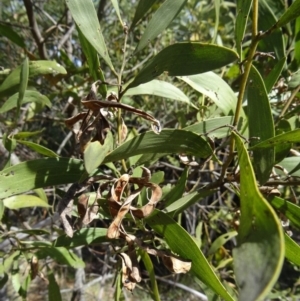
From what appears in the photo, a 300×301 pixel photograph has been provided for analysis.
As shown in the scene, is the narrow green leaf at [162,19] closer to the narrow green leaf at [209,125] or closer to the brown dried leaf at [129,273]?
the narrow green leaf at [209,125]

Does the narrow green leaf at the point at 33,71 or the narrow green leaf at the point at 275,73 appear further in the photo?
the narrow green leaf at the point at 33,71

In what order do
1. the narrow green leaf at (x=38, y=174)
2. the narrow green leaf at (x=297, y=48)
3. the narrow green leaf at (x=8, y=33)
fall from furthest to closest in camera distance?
the narrow green leaf at (x=8, y=33), the narrow green leaf at (x=297, y=48), the narrow green leaf at (x=38, y=174)

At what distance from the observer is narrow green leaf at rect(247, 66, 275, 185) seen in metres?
0.51

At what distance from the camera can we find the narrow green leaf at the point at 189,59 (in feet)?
1.36

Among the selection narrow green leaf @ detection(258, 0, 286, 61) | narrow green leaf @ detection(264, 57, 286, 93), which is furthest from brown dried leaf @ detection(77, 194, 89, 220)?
narrow green leaf @ detection(258, 0, 286, 61)

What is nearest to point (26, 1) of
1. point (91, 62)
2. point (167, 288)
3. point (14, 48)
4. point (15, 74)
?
point (15, 74)

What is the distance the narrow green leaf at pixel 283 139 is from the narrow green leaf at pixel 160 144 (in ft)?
0.22

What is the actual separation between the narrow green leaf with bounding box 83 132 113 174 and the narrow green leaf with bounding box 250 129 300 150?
19cm

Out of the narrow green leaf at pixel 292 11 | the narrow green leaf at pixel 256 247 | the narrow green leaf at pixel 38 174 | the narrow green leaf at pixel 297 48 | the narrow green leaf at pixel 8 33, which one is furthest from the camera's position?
the narrow green leaf at pixel 8 33

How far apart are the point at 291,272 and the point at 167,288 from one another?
2.52 ft

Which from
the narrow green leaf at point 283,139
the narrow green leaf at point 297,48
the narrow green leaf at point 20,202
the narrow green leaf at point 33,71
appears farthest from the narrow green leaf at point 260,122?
the narrow green leaf at point 20,202

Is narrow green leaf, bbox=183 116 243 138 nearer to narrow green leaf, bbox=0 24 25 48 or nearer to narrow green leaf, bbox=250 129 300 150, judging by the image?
narrow green leaf, bbox=250 129 300 150

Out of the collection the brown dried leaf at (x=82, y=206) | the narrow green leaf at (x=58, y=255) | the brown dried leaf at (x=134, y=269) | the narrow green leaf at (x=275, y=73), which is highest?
the narrow green leaf at (x=275, y=73)

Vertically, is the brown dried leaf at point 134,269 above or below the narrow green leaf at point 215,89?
below
